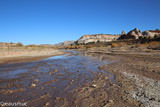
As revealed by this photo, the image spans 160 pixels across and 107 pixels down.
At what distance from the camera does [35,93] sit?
254 centimetres

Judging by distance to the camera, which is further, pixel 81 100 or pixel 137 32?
pixel 137 32

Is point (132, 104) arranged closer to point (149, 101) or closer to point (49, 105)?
point (149, 101)

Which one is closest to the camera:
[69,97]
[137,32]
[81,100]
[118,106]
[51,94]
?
[118,106]

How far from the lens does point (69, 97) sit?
2309mm

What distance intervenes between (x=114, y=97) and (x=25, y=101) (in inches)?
88.2

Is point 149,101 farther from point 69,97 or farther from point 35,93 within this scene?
point 35,93

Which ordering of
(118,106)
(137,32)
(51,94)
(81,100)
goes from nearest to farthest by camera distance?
(118,106)
(81,100)
(51,94)
(137,32)

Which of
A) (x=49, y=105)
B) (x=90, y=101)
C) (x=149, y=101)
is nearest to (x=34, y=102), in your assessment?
(x=49, y=105)

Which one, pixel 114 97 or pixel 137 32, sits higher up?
pixel 137 32

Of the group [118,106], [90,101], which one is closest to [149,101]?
[118,106]

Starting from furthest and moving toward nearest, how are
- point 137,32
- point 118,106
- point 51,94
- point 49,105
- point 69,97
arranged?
point 137,32 < point 51,94 < point 69,97 < point 49,105 < point 118,106

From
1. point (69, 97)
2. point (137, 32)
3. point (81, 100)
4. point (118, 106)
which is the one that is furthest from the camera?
point (137, 32)

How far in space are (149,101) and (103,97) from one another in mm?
977

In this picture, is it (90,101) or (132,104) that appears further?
(90,101)
